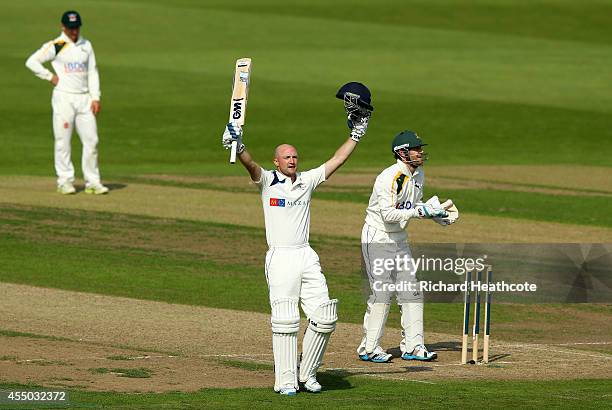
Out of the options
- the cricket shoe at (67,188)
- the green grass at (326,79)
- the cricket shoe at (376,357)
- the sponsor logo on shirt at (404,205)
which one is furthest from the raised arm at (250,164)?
the green grass at (326,79)

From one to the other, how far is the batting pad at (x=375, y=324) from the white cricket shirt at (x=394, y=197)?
820mm

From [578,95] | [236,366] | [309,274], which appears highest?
[578,95]

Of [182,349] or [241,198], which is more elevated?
[241,198]

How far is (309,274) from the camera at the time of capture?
1275 cm

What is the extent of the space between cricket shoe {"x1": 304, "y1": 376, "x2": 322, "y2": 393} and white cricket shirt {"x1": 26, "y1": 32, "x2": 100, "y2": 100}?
515 inches

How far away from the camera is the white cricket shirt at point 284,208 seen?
42.1ft

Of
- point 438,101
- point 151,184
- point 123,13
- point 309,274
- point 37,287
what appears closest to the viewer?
point 309,274

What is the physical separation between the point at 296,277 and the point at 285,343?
61cm

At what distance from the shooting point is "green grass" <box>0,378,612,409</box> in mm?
11883

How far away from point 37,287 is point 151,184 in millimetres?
9917

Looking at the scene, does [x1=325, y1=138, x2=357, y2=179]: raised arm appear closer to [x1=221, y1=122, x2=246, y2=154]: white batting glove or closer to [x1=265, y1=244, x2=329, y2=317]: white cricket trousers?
[x1=265, y1=244, x2=329, y2=317]: white cricket trousers

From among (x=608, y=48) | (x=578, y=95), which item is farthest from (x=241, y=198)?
(x=608, y=48)

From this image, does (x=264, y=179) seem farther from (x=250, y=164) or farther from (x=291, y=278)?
(x=291, y=278)

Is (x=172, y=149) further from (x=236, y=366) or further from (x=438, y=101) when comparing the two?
(x=236, y=366)
